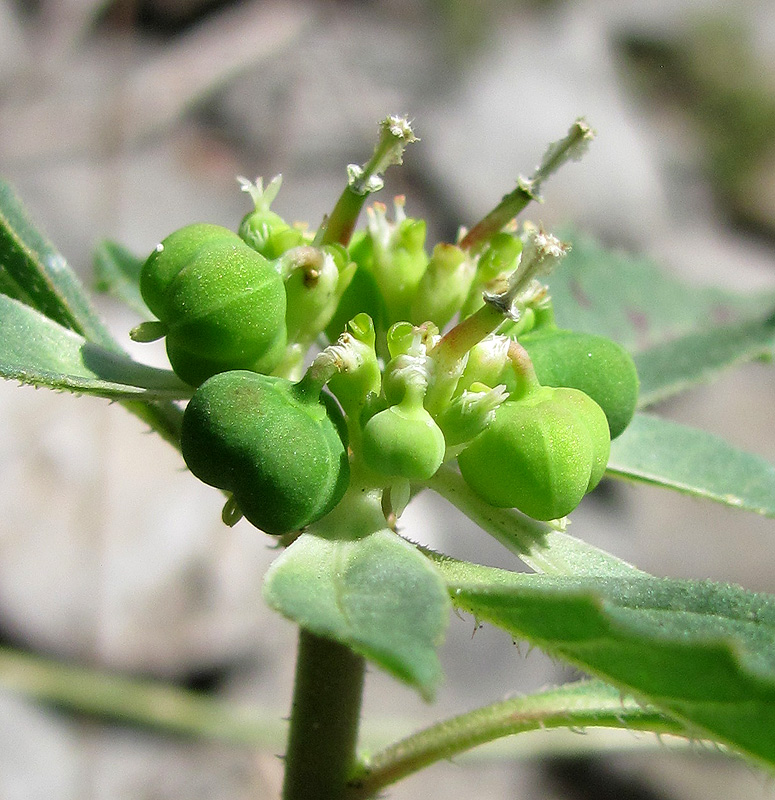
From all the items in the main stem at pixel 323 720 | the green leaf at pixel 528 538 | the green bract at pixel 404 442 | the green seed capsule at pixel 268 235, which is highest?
the green seed capsule at pixel 268 235

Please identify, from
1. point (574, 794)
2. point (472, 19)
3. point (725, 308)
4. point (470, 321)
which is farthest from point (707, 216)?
point (470, 321)

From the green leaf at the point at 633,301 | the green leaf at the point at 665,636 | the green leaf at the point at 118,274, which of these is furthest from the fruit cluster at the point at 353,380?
the green leaf at the point at 633,301

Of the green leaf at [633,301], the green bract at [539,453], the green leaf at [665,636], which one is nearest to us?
the green leaf at [665,636]

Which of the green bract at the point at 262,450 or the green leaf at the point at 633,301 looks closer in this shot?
the green bract at the point at 262,450

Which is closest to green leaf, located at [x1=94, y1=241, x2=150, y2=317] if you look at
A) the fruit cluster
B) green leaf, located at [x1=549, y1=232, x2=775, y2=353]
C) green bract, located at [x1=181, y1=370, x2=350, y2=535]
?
the fruit cluster

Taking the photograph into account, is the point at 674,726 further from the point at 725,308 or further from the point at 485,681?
the point at 485,681

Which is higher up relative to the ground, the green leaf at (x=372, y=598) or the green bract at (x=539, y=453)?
the green bract at (x=539, y=453)

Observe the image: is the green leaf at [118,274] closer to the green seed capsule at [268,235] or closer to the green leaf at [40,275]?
the green leaf at [40,275]

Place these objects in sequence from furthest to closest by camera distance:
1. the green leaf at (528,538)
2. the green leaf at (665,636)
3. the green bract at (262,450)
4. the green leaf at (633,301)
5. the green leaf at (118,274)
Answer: the green leaf at (633,301), the green leaf at (118,274), the green leaf at (528,538), the green bract at (262,450), the green leaf at (665,636)
